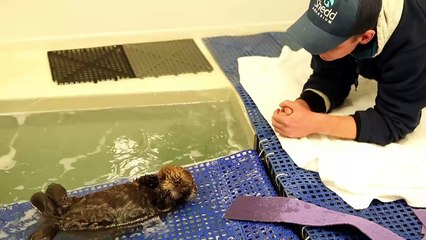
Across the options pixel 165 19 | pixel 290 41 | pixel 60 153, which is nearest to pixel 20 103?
pixel 60 153

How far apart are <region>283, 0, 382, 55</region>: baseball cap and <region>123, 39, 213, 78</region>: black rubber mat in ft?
2.54

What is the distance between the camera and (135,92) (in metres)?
1.95

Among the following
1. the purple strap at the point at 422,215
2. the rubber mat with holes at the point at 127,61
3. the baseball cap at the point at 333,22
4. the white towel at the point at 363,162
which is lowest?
the purple strap at the point at 422,215

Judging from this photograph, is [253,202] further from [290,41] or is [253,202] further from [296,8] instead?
[296,8]

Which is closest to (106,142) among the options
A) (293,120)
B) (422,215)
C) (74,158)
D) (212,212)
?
(74,158)

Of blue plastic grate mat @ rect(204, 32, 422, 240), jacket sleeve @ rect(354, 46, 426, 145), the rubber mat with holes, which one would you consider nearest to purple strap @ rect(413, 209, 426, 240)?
blue plastic grate mat @ rect(204, 32, 422, 240)

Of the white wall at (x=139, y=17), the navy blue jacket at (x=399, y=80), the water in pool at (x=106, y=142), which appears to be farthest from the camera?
the white wall at (x=139, y=17)

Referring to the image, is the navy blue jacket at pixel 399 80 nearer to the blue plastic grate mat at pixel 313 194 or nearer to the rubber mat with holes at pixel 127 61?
A: the blue plastic grate mat at pixel 313 194

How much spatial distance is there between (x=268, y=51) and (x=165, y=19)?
49 centimetres

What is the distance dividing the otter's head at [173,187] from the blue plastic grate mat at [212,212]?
0.04 meters

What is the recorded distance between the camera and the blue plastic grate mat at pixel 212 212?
1.33 metres

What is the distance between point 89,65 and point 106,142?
466mm

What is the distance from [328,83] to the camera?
1.64 metres

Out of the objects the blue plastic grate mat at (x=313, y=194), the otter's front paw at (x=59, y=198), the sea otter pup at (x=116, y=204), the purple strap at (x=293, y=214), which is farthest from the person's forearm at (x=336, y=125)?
the otter's front paw at (x=59, y=198)
